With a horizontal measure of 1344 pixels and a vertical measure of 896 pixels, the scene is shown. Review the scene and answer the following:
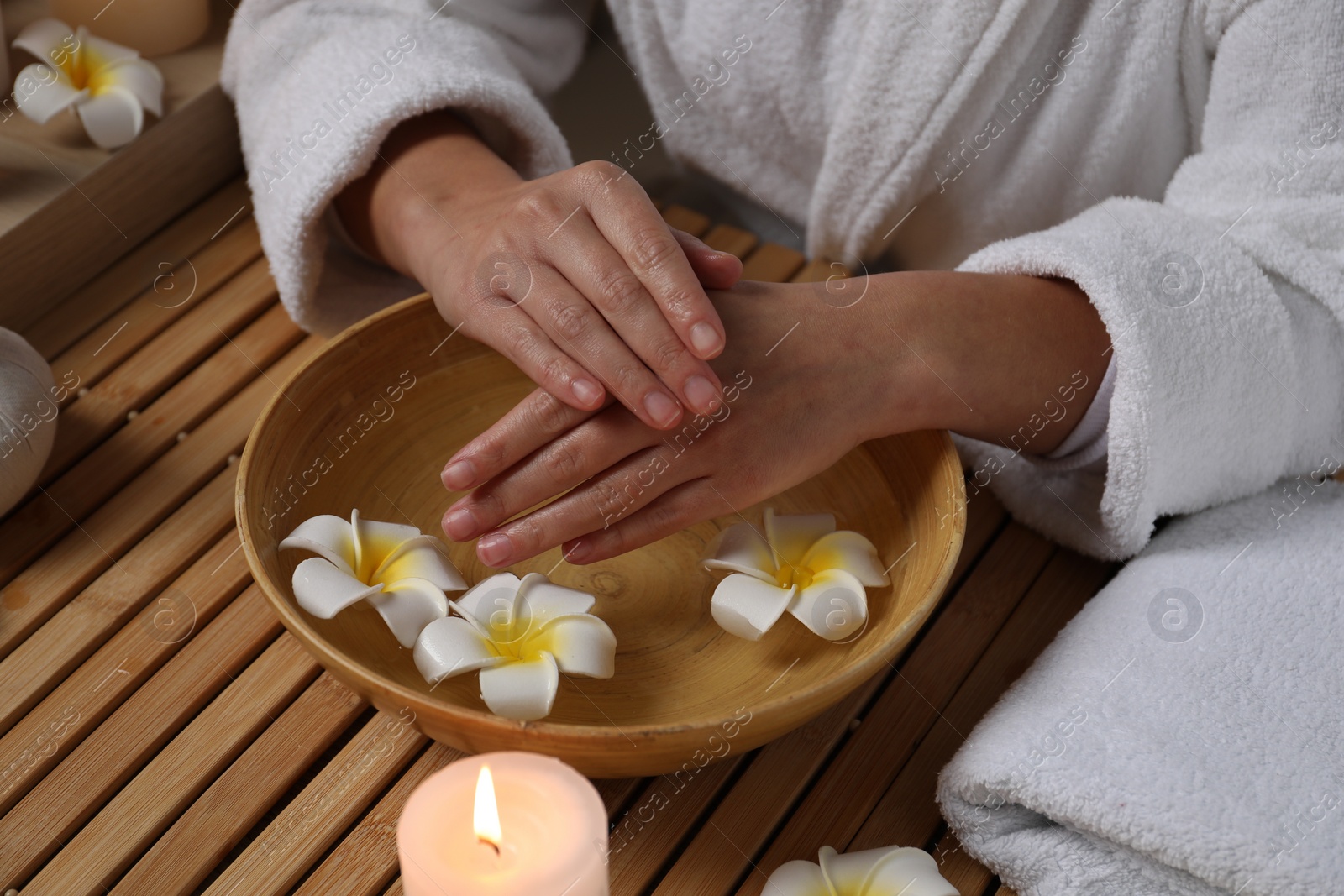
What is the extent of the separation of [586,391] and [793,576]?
0.18 m

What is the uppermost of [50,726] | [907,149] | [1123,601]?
[50,726]

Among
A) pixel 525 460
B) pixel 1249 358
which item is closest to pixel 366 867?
pixel 525 460

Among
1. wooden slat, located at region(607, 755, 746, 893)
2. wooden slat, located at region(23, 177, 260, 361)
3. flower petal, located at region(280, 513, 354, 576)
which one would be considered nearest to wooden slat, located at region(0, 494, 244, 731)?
Answer: flower petal, located at region(280, 513, 354, 576)

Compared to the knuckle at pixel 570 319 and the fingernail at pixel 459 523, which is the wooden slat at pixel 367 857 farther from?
the knuckle at pixel 570 319

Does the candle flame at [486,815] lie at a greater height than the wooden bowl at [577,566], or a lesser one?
greater

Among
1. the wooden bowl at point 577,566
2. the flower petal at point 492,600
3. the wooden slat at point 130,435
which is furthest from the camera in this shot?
the wooden slat at point 130,435

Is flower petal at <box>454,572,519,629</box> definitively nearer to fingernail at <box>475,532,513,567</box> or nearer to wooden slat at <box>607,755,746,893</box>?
fingernail at <box>475,532,513,567</box>

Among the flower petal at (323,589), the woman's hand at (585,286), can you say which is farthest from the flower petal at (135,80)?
the flower petal at (323,589)

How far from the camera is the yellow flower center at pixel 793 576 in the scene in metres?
0.71

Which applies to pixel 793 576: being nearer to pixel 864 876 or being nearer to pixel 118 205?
pixel 864 876

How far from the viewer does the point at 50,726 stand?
0.66 meters

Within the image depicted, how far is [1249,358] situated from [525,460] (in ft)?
1.62

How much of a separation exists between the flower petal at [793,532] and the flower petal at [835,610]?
0.05 metres

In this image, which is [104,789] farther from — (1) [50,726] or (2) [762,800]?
(2) [762,800]
